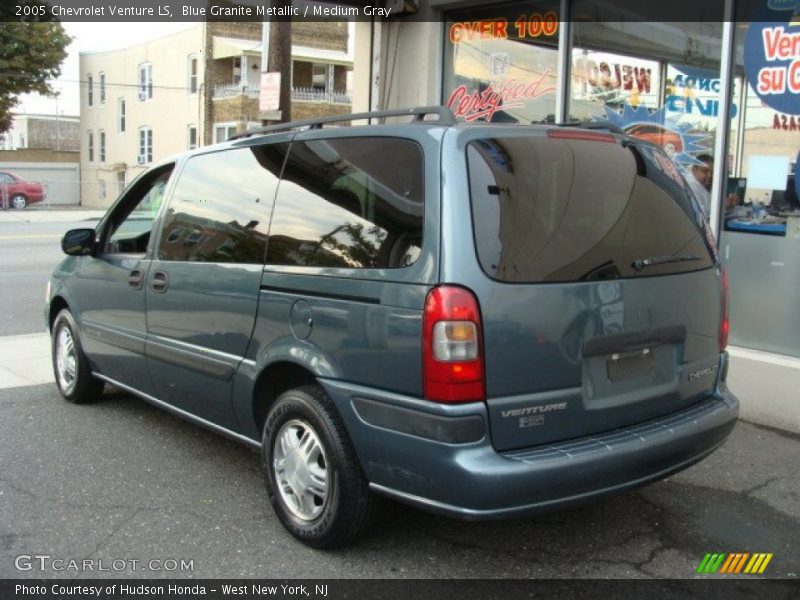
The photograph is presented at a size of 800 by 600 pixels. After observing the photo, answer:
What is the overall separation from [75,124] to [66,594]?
6929 centimetres

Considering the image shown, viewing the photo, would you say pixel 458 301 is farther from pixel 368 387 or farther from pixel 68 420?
pixel 68 420

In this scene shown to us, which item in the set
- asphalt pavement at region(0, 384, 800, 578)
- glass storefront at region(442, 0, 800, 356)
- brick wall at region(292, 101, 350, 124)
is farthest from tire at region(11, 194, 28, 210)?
asphalt pavement at region(0, 384, 800, 578)

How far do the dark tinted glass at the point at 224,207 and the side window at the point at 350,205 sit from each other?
14cm

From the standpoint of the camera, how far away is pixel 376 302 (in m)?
3.14

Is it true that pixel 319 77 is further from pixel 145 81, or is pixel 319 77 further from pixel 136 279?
pixel 136 279

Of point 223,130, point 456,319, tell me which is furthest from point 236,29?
point 456,319

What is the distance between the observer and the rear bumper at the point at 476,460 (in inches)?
114

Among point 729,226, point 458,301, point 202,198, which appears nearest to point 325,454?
point 458,301

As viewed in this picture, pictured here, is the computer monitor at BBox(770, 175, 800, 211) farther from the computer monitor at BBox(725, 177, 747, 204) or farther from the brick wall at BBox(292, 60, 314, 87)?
the brick wall at BBox(292, 60, 314, 87)

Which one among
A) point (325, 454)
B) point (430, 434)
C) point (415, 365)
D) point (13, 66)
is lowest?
point (325, 454)

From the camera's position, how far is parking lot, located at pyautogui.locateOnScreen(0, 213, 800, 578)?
3434 millimetres

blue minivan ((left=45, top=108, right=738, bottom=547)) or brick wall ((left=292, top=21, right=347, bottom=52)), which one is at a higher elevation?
brick wall ((left=292, top=21, right=347, bottom=52))

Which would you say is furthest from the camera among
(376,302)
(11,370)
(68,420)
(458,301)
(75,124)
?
(75,124)

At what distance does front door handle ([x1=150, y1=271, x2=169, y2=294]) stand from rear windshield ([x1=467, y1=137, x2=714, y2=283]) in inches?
84.1
